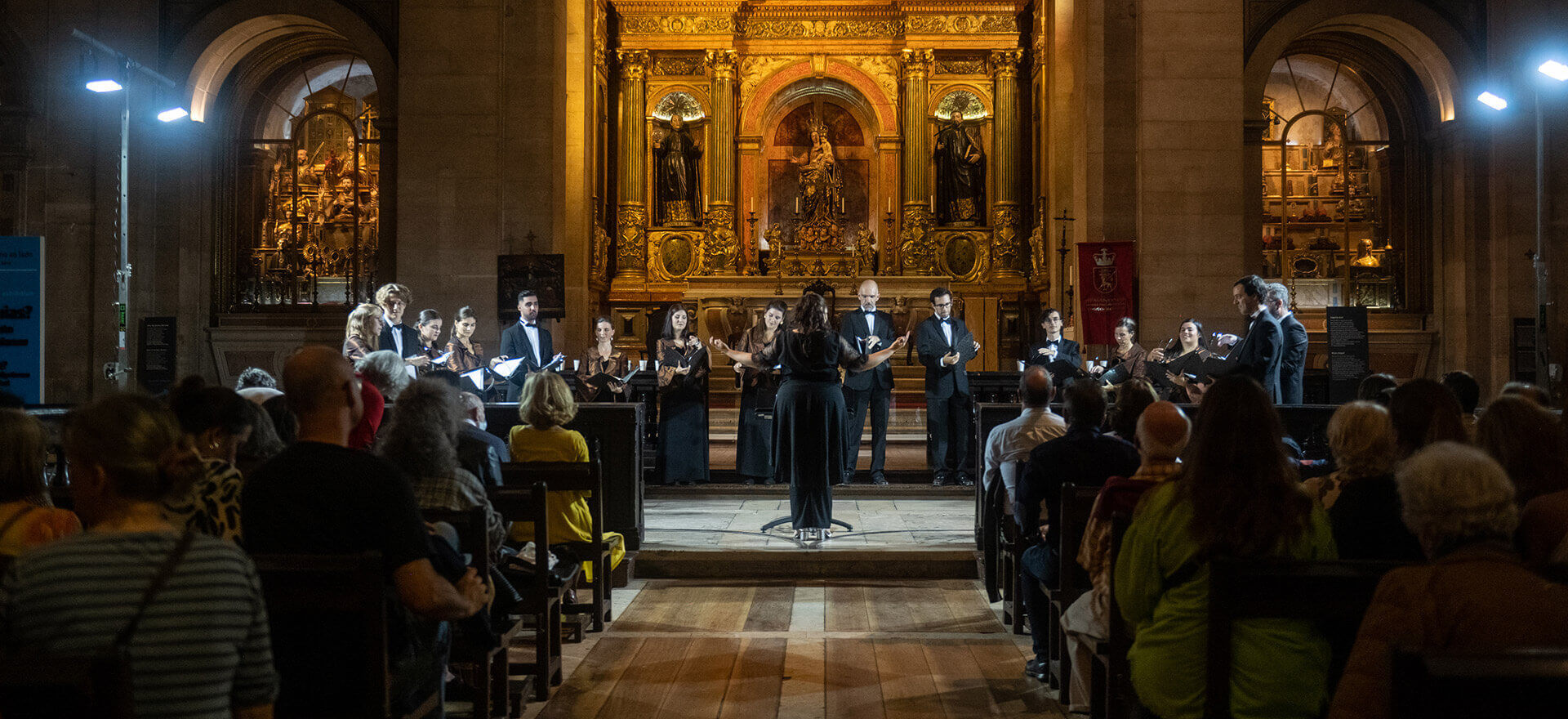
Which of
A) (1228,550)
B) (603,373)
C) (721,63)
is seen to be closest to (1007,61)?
(721,63)

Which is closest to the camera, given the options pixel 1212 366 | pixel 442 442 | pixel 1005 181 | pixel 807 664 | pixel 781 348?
pixel 442 442

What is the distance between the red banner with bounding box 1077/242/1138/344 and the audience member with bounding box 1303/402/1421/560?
7.85 metres

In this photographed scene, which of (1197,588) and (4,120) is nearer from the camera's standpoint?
(1197,588)

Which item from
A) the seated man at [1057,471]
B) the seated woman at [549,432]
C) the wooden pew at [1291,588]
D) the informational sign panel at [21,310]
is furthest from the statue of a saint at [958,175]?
the wooden pew at [1291,588]

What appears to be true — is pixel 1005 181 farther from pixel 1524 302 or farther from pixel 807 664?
pixel 807 664

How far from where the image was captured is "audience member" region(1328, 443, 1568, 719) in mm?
2217

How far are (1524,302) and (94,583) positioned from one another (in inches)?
575

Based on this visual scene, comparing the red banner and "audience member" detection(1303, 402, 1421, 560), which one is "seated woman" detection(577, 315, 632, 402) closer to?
the red banner

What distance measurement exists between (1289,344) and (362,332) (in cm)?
642

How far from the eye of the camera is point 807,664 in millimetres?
5371

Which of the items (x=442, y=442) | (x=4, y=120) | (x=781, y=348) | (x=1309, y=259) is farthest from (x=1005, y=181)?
(x=442, y=442)

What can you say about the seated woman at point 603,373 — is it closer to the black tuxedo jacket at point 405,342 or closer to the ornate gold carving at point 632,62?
the black tuxedo jacket at point 405,342

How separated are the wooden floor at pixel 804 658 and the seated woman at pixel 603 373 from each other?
10.6 ft

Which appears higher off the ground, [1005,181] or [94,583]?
[1005,181]
